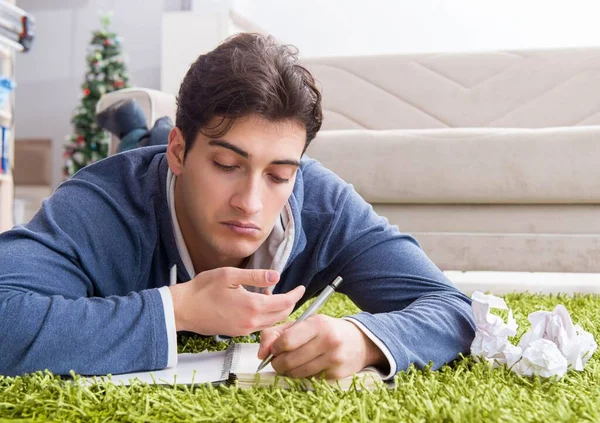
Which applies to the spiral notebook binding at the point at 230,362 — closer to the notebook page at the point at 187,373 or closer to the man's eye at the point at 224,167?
the notebook page at the point at 187,373

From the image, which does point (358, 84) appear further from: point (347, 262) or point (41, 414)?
point (41, 414)

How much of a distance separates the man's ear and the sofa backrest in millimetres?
2287

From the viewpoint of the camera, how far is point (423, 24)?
5.62 metres

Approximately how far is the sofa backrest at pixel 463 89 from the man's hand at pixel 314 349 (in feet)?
8.25

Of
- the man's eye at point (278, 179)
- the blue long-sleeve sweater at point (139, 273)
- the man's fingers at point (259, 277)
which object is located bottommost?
the blue long-sleeve sweater at point (139, 273)

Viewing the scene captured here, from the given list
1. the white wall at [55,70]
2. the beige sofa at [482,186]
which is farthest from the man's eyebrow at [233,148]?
the white wall at [55,70]

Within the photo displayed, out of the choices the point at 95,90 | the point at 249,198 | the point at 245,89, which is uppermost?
the point at 245,89

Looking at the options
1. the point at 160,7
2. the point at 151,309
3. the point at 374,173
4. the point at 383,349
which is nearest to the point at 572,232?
the point at 374,173

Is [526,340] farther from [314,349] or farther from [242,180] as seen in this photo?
[242,180]

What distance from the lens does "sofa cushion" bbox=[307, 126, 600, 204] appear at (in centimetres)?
230

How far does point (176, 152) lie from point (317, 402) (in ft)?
1.79

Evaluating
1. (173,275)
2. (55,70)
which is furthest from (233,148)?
(55,70)

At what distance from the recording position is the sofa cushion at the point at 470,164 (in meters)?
2.30

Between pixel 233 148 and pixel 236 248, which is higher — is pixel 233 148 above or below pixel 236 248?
above
